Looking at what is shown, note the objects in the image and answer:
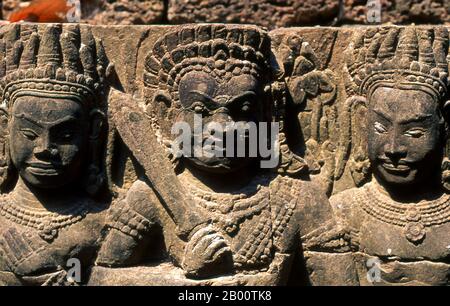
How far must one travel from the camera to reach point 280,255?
3795 millimetres

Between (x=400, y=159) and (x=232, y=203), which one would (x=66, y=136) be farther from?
(x=400, y=159)

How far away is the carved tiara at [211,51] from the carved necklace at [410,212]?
0.74 m

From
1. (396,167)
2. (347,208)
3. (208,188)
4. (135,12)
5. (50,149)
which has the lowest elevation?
(347,208)

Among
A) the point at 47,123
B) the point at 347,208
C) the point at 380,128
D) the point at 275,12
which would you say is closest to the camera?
the point at 47,123

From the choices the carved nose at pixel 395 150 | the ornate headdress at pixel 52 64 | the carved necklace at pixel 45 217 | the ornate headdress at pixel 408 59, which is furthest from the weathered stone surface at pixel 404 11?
the carved necklace at pixel 45 217

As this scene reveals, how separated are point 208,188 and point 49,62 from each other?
83 centimetres

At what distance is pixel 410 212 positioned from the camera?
12.4 feet

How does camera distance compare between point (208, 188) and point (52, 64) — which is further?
point (208, 188)

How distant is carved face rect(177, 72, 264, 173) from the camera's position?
3.67m

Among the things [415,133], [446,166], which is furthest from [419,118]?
[446,166]

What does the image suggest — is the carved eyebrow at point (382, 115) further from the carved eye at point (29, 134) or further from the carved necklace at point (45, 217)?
the carved eye at point (29, 134)

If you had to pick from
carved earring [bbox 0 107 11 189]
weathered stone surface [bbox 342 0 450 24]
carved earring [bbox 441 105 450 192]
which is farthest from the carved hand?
weathered stone surface [bbox 342 0 450 24]

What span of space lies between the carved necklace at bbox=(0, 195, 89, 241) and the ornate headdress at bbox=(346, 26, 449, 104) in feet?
4.34

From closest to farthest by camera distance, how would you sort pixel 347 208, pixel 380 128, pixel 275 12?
pixel 380 128 < pixel 347 208 < pixel 275 12
